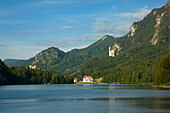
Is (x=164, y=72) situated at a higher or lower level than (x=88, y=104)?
higher

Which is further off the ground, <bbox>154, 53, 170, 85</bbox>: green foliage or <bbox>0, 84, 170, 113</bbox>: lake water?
<bbox>154, 53, 170, 85</bbox>: green foliage

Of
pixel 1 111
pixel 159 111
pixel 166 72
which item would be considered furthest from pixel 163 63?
pixel 1 111

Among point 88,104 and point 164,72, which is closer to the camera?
point 88,104

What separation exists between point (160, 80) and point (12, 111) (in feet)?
388

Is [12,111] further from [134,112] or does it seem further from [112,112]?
[134,112]

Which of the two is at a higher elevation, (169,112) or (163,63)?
(163,63)

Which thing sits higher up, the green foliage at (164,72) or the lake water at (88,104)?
the green foliage at (164,72)

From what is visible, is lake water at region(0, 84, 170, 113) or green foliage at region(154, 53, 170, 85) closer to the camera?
lake water at region(0, 84, 170, 113)

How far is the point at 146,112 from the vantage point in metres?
52.2

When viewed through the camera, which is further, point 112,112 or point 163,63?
point 163,63

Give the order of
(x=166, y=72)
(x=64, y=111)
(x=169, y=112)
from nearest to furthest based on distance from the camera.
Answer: (x=169, y=112) → (x=64, y=111) → (x=166, y=72)

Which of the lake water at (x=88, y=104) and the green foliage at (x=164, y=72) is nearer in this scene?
the lake water at (x=88, y=104)

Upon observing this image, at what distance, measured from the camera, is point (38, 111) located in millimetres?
55281

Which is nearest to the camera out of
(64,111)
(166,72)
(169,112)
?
(169,112)
